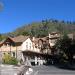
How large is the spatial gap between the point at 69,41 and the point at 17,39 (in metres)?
13.4

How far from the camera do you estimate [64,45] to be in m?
73.1

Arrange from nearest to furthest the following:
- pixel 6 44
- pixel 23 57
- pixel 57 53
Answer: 1. pixel 23 57
2. pixel 6 44
3. pixel 57 53

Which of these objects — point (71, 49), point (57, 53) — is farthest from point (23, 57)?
point (57, 53)

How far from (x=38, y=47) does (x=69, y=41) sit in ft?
60.5

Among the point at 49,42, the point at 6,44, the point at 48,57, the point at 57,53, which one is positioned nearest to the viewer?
the point at 6,44

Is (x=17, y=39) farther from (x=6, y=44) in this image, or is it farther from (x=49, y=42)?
(x=49, y=42)

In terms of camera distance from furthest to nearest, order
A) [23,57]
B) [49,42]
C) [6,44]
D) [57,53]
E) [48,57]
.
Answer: [49,42]
[57,53]
[48,57]
[6,44]
[23,57]

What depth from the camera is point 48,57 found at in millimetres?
79750

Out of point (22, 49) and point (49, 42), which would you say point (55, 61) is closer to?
point (22, 49)

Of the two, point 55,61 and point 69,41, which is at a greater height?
point 69,41

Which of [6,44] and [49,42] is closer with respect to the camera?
[6,44]

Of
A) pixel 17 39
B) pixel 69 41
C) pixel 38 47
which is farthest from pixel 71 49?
pixel 38 47

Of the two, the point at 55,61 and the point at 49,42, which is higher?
the point at 49,42

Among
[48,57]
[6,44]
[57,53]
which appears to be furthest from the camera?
[57,53]
